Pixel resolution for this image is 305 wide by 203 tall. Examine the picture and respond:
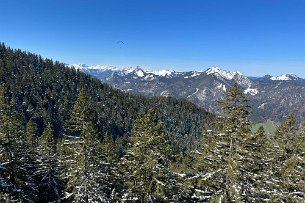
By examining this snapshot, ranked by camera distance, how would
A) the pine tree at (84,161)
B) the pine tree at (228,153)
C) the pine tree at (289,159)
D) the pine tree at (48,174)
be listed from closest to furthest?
the pine tree at (228,153) < the pine tree at (289,159) < the pine tree at (84,161) < the pine tree at (48,174)

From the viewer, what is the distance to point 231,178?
66.4 ft

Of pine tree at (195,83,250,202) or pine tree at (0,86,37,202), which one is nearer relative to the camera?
pine tree at (195,83,250,202)

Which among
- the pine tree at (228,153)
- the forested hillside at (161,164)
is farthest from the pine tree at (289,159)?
the pine tree at (228,153)

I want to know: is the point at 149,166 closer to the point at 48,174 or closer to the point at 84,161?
the point at 84,161

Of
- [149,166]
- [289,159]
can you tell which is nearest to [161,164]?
[149,166]

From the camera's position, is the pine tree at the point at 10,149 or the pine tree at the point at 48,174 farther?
the pine tree at the point at 48,174

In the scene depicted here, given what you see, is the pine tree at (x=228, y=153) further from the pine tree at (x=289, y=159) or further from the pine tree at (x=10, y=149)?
the pine tree at (x=10, y=149)

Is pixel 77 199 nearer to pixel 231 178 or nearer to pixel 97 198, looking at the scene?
pixel 97 198

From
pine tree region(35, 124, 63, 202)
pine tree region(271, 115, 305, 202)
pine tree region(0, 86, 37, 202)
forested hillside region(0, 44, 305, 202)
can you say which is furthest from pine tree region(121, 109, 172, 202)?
pine tree region(35, 124, 63, 202)

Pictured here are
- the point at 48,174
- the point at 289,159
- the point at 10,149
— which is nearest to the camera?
the point at 289,159

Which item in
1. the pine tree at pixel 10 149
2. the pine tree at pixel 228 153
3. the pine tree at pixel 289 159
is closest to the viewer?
the pine tree at pixel 228 153

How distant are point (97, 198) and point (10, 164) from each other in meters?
9.41

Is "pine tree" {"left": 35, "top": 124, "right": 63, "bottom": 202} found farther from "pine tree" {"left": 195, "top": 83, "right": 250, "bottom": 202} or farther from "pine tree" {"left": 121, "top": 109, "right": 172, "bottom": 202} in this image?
"pine tree" {"left": 195, "top": 83, "right": 250, "bottom": 202}

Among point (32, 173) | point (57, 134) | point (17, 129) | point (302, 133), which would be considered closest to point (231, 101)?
point (302, 133)
